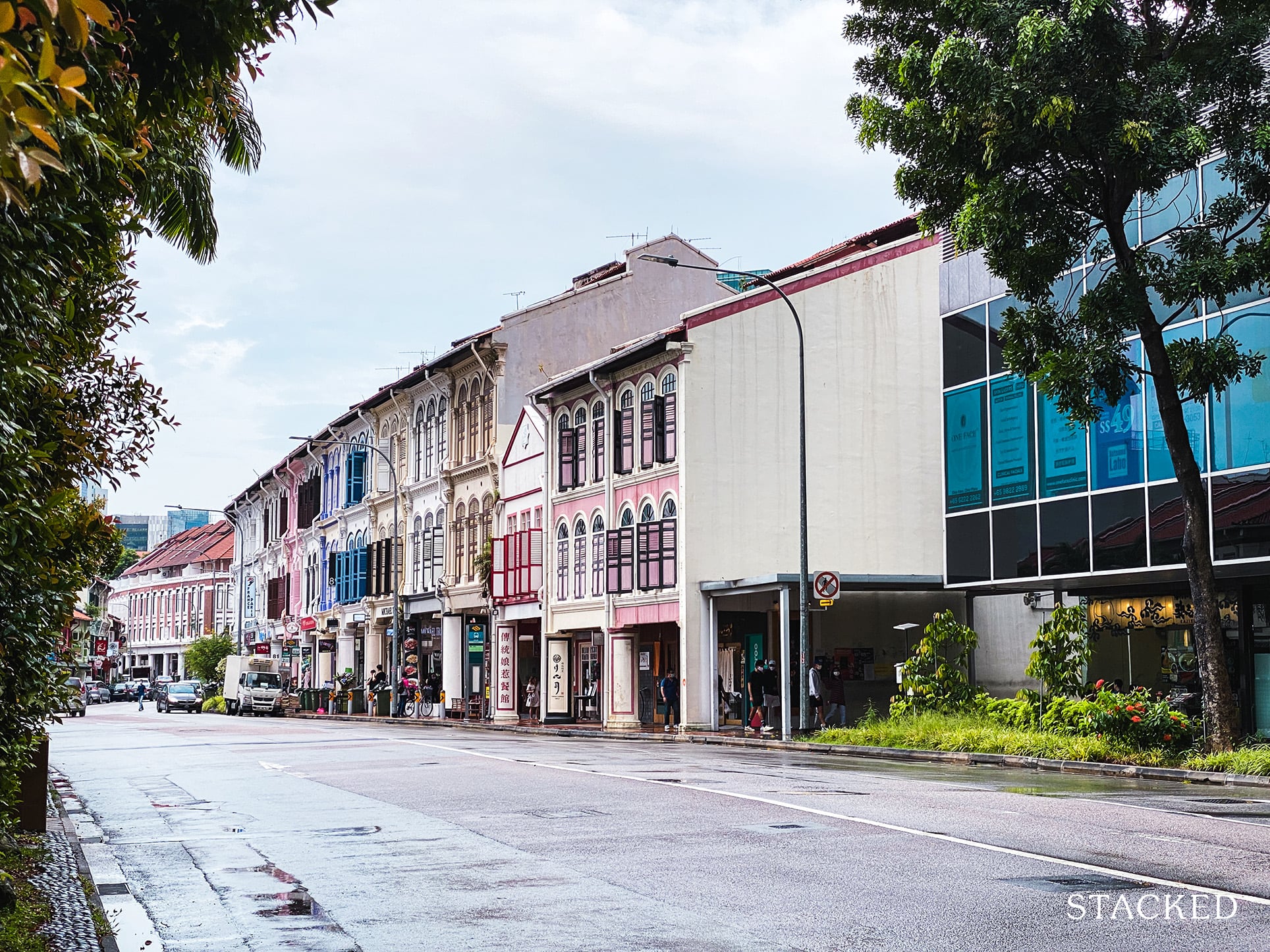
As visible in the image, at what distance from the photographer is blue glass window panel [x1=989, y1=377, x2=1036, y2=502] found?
101 feet

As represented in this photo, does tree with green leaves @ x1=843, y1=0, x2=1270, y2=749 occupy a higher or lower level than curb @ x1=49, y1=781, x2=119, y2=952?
higher

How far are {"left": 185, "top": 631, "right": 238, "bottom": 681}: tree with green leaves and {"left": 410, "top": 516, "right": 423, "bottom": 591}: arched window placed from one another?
38974 millimetres

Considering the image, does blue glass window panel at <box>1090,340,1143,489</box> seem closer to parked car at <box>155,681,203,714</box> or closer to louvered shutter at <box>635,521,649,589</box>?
louvered shutter at <box>635,521,649,589</box>

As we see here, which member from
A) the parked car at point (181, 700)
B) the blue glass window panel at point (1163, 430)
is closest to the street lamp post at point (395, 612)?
the parked car at point (181, 700)

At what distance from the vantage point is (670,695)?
129ft

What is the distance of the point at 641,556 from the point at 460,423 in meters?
16.0

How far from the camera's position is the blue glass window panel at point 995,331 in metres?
31.5

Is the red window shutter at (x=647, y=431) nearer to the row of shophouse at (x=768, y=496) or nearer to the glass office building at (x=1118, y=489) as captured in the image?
the row of shophouse at (x=768, y=496)

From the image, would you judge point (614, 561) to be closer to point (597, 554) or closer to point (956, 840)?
point (597, 554)

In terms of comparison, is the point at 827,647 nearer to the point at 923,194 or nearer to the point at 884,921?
the point at 923,194

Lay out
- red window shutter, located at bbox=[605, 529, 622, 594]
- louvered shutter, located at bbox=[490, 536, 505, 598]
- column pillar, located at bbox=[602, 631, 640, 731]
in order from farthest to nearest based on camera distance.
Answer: louvered shutter, located at bbox=[490, 536, 505, 598] → column pillar, located at bbox=[602, 631, 640, 731] → red window shutter, located at bbox=[605, 529, 622, 594]

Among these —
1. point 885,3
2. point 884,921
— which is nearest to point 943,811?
point 884,921

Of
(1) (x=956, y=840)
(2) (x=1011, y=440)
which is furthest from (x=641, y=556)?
(1) (x=956, y=840)

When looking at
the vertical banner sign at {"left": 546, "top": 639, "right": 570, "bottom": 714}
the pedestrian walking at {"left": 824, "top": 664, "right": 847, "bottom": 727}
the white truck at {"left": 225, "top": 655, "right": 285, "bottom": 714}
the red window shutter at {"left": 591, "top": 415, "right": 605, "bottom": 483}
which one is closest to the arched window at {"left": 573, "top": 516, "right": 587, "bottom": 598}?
the red window shutter at {"left": 591, "top": 415, "right": 605, "bottom": 483}
